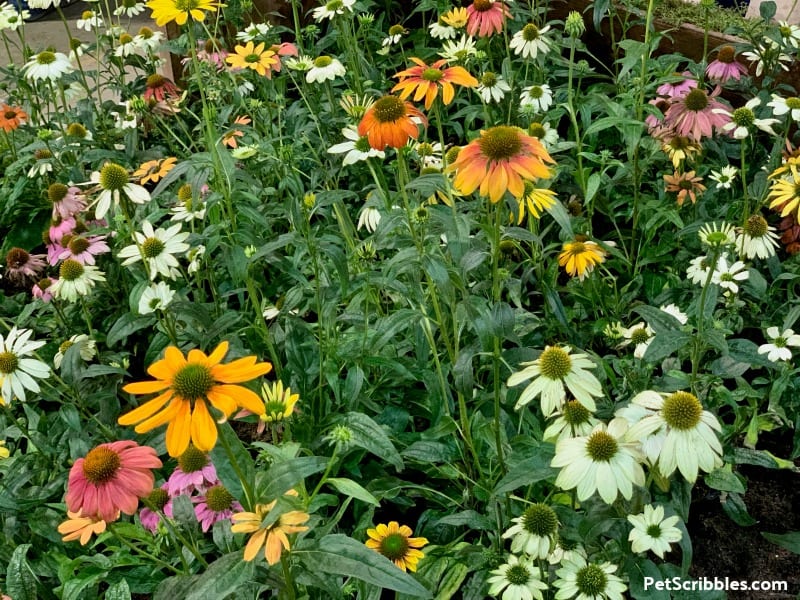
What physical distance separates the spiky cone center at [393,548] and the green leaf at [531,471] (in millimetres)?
232

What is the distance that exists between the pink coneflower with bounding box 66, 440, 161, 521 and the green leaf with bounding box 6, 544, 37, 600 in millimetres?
450

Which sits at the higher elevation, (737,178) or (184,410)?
(184,410)

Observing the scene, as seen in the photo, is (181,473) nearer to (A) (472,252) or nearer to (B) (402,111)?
(A) (472,252)

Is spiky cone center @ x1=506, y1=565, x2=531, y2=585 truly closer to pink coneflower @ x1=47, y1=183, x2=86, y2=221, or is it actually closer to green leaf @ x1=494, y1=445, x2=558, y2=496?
green leaf @ x1=494, y1=445, x2=558, y2=496

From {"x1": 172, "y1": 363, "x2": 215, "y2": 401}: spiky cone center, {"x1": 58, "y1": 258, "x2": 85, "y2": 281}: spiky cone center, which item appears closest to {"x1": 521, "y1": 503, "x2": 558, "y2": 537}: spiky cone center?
{"x1": 172, "y1": 363, "x2": 215, "y2": 401}: spiky cone center

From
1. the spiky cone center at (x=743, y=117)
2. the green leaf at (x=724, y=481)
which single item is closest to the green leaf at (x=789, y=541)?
the green leaf at (x=724, y=481)

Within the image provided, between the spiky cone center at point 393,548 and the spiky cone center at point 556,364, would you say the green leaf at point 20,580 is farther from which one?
the spiky cone center at point 556,364

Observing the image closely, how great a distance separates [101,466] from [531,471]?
670 mm

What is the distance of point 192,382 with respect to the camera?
0.94 m

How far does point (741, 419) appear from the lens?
1756 mm

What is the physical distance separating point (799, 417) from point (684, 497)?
0.60 metres

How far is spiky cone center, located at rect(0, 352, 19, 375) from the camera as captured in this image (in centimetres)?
164

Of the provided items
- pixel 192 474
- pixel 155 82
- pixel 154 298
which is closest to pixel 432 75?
→ pixel 154 298

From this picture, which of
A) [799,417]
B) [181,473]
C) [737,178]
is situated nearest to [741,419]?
[799,417]
